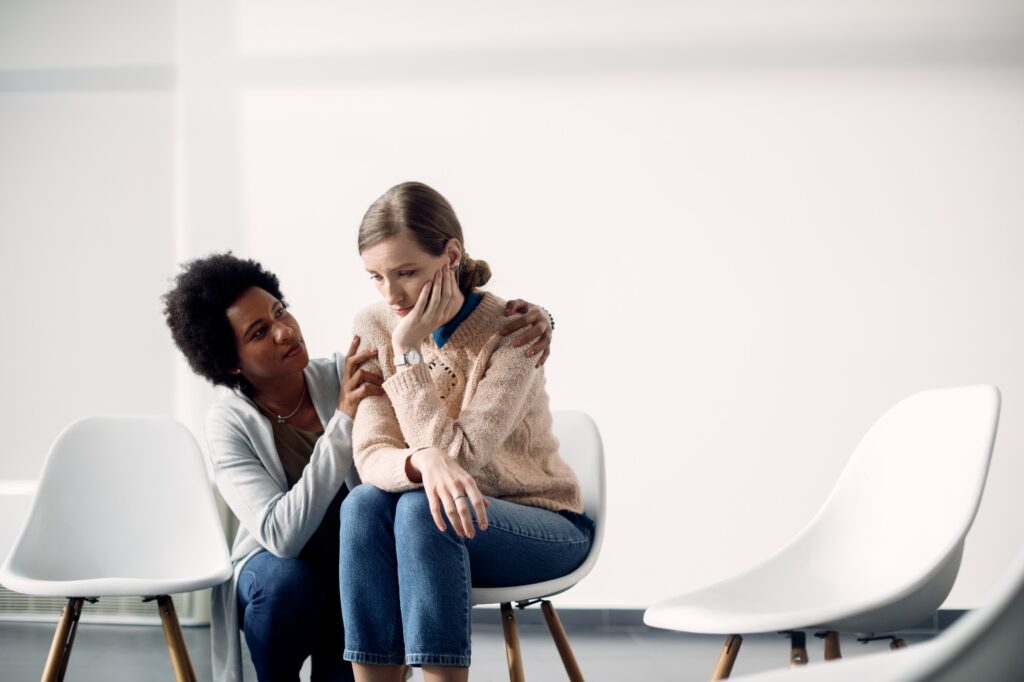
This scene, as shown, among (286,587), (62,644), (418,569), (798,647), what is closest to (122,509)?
(62,644)

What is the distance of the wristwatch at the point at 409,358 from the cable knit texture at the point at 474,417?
0.02 meters

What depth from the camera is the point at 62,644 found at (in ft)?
5.50

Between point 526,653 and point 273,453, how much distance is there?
49.3 inches

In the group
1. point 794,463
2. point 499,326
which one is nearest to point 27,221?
point 499,326

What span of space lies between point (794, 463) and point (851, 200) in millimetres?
857

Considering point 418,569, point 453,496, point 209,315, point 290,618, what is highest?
point 209,315

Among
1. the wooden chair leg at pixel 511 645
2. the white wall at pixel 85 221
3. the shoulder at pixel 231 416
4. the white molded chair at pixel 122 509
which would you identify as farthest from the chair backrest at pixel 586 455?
the white wall at pixel 85 221

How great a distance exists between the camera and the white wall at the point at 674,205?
2953mm

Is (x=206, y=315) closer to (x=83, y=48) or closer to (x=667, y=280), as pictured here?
(x=667, y=280)

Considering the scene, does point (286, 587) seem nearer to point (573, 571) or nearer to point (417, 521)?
point (417, 521)

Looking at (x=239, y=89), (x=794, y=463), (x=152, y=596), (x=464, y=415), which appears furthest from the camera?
(x=239, y=89)

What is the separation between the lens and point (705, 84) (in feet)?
→ 9.99

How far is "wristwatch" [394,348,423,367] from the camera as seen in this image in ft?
5.09

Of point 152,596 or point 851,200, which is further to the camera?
point 851,200
